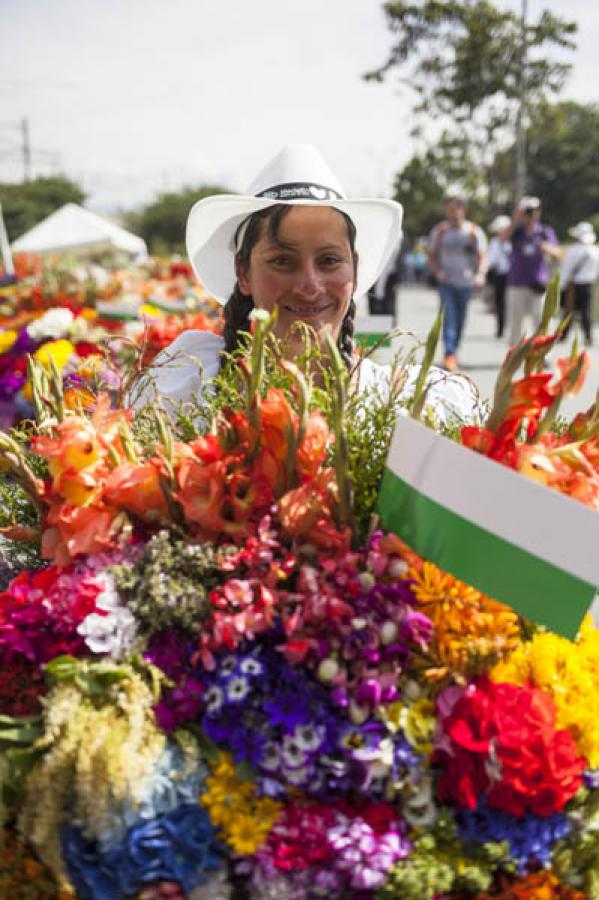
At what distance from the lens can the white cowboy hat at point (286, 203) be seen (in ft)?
7.91

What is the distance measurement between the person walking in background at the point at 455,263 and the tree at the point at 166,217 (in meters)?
45.7

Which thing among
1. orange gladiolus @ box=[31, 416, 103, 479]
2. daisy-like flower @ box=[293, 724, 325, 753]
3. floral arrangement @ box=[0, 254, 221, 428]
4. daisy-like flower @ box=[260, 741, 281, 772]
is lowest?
floral arrangement @ box=[0, 254, 221, 428]

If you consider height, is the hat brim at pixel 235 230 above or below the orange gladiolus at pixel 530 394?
below

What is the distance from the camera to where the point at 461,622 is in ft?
3.70

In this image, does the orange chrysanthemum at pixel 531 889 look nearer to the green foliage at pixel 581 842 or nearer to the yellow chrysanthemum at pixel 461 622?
the green foliage at pixel 581 842

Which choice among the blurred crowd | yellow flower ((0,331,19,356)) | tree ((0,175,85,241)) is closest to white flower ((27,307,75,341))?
yellow flower ((0,331,19,356))

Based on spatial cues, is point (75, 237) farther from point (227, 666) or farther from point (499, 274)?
point (227, 666)

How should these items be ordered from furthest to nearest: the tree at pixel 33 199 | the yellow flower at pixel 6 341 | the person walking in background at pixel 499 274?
1. the tree at pixel 33 199
2. the person walking in background at pixel 499 274
3. the yellow flower at pixel 6 341

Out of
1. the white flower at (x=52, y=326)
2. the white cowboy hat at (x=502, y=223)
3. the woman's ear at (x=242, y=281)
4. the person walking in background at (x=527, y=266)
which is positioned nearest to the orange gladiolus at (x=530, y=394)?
the woman's ear at (x=242, y=281)

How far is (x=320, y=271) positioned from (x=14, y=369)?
2.93 m

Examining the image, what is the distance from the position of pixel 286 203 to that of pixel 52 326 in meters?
3.24

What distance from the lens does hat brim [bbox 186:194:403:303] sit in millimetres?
2471

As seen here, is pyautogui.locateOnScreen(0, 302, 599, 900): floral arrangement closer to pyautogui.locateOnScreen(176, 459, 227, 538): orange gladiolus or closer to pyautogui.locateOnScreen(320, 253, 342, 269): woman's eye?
pyautogui.locateOnScreen(176, 459, 227, 538): orange gladiolus

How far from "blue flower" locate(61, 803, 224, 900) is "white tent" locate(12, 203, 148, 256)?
723 inches
